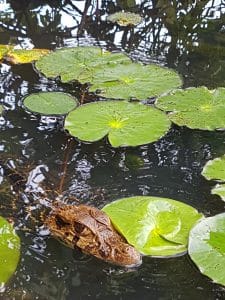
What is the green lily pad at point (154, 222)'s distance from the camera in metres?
1.37

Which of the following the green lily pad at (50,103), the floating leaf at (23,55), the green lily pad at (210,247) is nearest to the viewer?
the green lily pad at (210,247)

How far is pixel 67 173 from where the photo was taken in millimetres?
1698

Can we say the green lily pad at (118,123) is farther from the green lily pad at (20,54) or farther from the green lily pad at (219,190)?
the green lily pad at (20,54)

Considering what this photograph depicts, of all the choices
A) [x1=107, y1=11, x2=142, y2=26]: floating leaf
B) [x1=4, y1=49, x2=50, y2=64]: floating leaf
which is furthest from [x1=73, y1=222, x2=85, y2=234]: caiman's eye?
[x1=107, y1=11, x2=142, y2=26]: floating leaf

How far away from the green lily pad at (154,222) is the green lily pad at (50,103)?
610mm

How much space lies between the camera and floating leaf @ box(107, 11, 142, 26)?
9.51 feet

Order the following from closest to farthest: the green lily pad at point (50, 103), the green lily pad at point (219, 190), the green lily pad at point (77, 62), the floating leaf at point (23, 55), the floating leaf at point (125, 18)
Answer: the green lily pad at point (219, 190) → the green lily pad at point (50, 103) → the green lily pad at point (77, 62) → the floating leaf at point (23, 55) → the floating leaf at point (125, 18)

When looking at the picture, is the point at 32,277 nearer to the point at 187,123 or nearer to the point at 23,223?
the point at 23,223

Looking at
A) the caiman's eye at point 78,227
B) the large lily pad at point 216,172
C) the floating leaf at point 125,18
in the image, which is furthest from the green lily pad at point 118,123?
the floating leaf at point 125,18

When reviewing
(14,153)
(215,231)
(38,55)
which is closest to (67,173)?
(14,153)

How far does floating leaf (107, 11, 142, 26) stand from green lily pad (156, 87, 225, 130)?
0.97 meters

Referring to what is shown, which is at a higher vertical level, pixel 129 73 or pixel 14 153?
pixel 129 73

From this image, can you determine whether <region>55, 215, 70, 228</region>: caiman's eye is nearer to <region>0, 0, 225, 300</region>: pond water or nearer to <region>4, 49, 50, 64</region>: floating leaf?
<region>0, 0, 225, 300</region>: pond water

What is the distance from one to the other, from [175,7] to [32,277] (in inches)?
86.3
